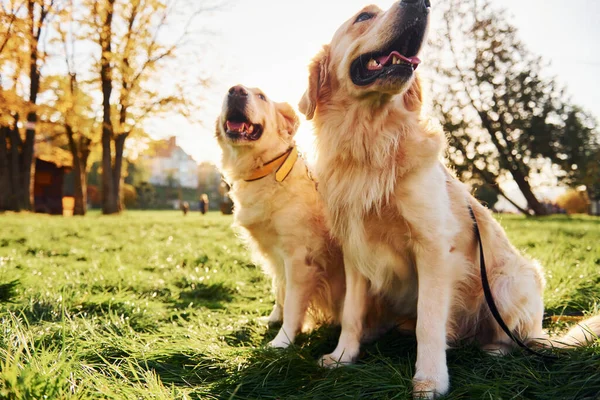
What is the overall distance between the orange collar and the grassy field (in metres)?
1.07

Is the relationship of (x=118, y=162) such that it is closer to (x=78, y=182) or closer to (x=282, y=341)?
(x=78, y=182)

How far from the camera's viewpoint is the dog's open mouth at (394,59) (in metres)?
2.14

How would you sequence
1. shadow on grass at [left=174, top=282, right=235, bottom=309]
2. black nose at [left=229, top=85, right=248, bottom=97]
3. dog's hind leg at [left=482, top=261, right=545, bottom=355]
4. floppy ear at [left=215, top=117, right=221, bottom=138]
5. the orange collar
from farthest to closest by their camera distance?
1. shadow on grass at [left=174, top=282, right=235, bottom=309]
2. floppy ear at [left=215, top=117, right=221, bottom=138]
3. black nose at [left=229, top=85, right=248, bottom=97]
4. the orange collar
5. dog's hind leg at [left=482, top=261, right=545, bottom=355]

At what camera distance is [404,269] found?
7.16 feet

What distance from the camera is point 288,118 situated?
335 cm

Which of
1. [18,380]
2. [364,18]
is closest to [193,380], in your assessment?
[18,380]

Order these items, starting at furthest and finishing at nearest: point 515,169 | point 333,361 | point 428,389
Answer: point 515,169, point 333,361, point 428,389

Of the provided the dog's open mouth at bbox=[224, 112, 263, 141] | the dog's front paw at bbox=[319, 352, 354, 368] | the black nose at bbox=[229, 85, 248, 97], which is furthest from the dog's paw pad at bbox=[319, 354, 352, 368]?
the black nose at bbox=[229, 85, 248, 97]

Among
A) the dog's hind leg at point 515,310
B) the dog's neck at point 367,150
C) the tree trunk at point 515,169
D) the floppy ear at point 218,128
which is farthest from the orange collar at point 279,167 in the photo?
the tree trunk at point 515,169

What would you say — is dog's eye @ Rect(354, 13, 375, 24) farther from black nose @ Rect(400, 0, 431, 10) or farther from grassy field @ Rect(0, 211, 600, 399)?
grassy field @ Rect(0, 211, 600, 399)

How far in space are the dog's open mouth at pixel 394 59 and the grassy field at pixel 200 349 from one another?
1.42m

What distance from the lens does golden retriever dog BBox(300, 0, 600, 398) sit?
6.60 ft

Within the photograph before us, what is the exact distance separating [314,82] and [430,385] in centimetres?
169

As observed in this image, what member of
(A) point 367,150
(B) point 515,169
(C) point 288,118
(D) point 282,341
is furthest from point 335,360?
(B) point 515,169
